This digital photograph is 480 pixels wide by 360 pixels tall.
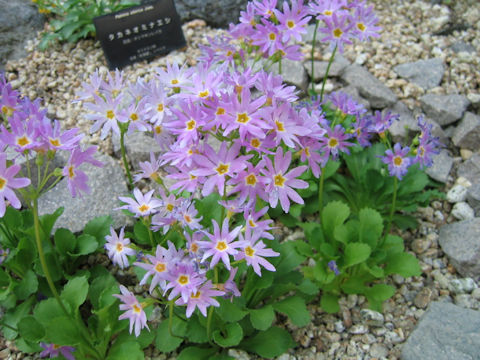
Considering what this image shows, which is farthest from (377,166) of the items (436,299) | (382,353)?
(382,353)

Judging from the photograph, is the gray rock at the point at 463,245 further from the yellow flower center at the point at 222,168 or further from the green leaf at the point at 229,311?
the yellow flower center at the point at 222,168

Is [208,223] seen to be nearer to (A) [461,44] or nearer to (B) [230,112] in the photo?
(B) [230,112]

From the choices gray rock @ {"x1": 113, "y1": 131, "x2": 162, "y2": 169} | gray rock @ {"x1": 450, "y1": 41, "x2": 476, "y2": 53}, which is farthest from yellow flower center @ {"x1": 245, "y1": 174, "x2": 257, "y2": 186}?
gray rock @ {"x1": 450, "y1": 41, "x2": 476, "y2": 53}

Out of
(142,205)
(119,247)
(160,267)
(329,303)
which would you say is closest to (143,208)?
(142,205)

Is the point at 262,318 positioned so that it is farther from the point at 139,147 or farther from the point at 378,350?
the point at 139,147

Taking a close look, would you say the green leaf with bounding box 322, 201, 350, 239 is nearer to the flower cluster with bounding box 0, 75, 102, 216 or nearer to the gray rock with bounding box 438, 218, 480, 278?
the gray rock with bounding box 438, 218, 480, 278

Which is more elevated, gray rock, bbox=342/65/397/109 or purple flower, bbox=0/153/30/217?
purple flower, bbox=0/153/30/217
